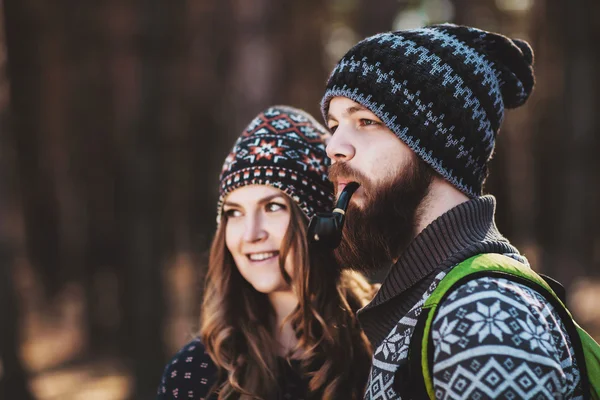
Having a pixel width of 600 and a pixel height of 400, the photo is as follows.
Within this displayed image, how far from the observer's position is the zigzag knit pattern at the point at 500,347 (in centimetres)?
153

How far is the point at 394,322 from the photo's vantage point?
2240 millimetres

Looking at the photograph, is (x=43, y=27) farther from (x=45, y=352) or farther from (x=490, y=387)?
(x=490, y=387)

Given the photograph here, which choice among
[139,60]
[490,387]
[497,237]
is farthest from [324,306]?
[139,60]

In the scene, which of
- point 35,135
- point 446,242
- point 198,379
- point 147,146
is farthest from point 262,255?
point 35,135

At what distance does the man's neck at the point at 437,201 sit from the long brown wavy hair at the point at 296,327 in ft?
2.45

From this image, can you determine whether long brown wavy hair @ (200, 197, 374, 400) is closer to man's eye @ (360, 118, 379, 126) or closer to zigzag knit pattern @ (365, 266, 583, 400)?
man's eye @ (360, 118, 379, 126)

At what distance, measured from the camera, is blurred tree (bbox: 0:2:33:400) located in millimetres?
6361

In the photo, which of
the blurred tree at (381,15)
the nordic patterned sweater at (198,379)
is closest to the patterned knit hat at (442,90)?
the nordic patterned sweater at (198,379)

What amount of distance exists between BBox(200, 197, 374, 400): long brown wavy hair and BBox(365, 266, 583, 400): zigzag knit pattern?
110cm

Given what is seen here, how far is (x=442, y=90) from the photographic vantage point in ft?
7.09

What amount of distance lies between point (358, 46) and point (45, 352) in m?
10.7

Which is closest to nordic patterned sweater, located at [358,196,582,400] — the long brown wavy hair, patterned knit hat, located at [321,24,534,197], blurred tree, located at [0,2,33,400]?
patterned knit hat, located at [321,24,534,197]

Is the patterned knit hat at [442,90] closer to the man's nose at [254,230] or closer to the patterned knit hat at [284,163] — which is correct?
the patterned knit hat at [284,163]

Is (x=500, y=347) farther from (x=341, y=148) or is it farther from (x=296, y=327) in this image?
(x=296, y=327)
